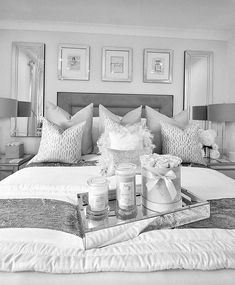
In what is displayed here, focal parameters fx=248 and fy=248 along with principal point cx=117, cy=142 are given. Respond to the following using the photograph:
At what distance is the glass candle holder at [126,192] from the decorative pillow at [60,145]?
1132 mm

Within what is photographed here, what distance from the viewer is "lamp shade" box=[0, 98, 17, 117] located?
2662mm

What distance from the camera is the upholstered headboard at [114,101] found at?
3.16 metres

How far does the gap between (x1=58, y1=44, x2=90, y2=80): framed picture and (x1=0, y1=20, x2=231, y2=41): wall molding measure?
232mm

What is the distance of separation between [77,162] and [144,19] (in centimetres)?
197

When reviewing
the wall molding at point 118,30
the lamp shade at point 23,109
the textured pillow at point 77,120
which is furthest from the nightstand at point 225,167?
the lamp shade at point 23,109

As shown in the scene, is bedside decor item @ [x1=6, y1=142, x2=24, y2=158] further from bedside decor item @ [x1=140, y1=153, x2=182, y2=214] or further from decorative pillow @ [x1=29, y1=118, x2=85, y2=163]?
bedside decor item @ [x1=140, y1=153, x2=182, y2=214]

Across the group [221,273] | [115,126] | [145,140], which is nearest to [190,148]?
[145,140]

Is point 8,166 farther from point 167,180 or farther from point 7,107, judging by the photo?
point 167,180

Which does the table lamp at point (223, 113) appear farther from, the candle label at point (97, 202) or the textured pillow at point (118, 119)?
the candle label at point (97, 202)

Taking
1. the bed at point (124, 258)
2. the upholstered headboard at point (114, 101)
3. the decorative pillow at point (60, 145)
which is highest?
the upholstered headboard at point (114, 101)

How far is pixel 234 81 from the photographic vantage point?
3264mm

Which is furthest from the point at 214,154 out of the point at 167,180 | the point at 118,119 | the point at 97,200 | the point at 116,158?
the point at 97,200

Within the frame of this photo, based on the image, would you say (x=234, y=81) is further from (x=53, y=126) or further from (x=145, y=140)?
(x=53, y=126)

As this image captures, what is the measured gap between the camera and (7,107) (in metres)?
2.69
